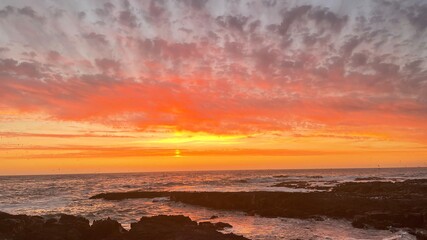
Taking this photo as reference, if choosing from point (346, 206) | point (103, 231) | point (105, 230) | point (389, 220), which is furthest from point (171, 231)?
point (346, 206)

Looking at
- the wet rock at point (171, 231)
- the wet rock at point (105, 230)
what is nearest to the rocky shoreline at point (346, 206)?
the wet rock at point (171, 231)

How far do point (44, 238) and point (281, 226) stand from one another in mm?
20025

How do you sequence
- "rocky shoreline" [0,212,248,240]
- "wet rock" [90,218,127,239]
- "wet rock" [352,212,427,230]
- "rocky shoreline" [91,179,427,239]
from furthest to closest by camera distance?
"rocky shoreline" [91,179,427,239], "wet rock" [352,212,427,230], "wet rock" [90,218,127,239], "rocky shoreline" [0,212,248,240]

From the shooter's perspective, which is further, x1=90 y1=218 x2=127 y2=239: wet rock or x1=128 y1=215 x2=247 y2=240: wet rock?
x1=90 y1=218 x2=127 y2=239: wet rock

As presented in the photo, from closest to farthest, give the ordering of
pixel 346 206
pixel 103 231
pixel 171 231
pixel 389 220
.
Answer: pixel 171 231 < pixel 103 231 < pixel 389 220 < pixel 346 206

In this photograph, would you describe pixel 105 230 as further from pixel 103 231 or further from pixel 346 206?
pixel 346 206

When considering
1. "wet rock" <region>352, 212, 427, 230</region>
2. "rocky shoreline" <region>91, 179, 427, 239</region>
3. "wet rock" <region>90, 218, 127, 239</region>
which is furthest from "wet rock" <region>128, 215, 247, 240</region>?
"rocky shoreline" <region>91, 179, 427, 239</region>

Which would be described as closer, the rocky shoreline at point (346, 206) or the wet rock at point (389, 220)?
the wet rock at point (389, 220)

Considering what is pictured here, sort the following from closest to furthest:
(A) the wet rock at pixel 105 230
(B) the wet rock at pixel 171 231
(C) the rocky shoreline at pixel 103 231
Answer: (B) the wet rock at pixel 171 231 < (C) the rocky shoreline at pixel 103 231 < (A) the wet rock at pixel 105 230

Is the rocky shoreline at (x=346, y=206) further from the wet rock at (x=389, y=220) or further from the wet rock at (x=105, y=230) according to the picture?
the wet rock at (x=105, y=230)

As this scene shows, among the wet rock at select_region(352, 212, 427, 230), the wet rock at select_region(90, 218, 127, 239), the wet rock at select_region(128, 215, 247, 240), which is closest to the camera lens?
the wet rock at select_region(128, 215, 247, 240)

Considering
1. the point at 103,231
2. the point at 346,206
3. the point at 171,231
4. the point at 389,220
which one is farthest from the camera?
the point at 346,206

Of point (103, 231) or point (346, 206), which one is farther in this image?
point (346, 206)

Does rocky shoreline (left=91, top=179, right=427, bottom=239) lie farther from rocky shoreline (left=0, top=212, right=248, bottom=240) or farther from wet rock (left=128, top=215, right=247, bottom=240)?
rocky shoreline (left=0, top=212, right=248, bottom=240)
